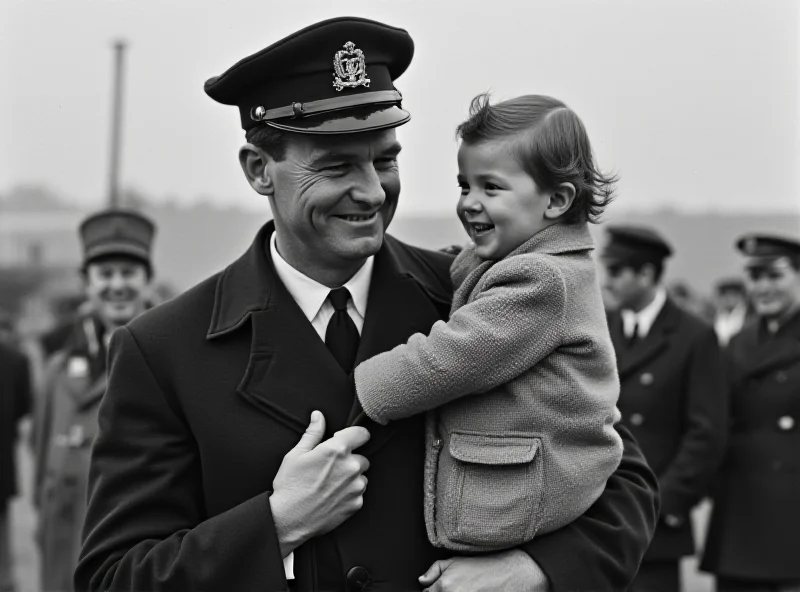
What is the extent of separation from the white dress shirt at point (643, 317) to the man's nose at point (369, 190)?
4.46 meters

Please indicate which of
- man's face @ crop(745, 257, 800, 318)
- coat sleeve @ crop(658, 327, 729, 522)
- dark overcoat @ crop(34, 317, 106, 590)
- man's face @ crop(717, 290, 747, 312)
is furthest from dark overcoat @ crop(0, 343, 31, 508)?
man's face @ crop(717, 290, 747, 312)

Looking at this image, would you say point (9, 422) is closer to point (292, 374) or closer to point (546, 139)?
point (292, 374)

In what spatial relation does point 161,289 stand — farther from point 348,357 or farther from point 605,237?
point 348,357

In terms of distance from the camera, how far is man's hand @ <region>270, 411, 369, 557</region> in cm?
249

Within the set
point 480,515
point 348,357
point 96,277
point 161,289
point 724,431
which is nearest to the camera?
point 480,515

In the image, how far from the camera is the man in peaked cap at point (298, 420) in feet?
8.27

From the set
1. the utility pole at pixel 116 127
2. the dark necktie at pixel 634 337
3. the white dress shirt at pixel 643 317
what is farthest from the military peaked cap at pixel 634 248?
the utility pole at pixel 116 127

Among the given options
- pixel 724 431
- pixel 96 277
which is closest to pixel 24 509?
pixel 96 277

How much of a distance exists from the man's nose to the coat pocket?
0.57 m

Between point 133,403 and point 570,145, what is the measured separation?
1.21 metres

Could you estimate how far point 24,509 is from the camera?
11773 mm

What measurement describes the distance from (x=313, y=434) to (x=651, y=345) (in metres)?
4.44

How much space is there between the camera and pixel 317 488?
97.7 inches

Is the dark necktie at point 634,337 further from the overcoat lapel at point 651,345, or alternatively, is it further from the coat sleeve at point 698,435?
the coat sleeve at point 698,435
